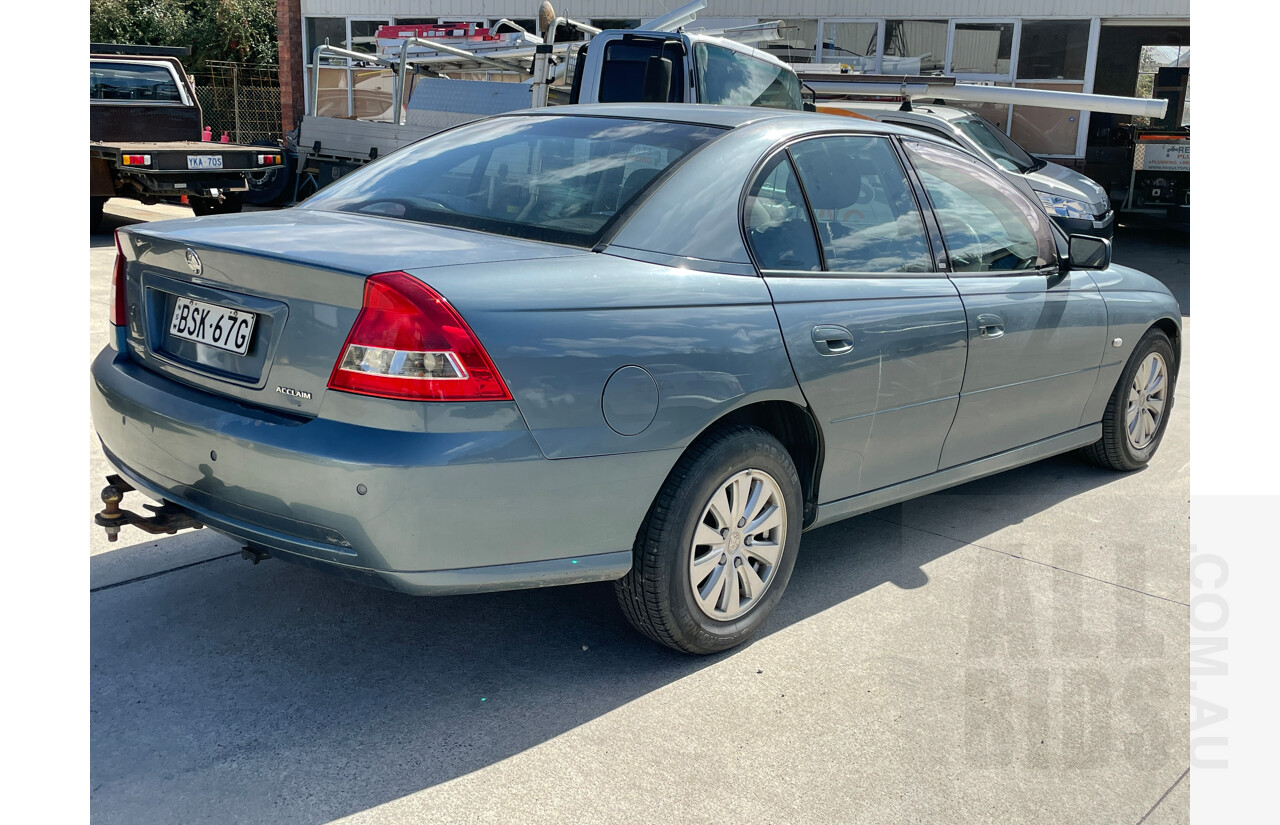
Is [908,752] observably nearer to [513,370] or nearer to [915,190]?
[513,370]

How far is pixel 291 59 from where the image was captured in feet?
70.3

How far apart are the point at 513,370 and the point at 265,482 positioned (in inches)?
26.7

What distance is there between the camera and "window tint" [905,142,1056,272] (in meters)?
4.14

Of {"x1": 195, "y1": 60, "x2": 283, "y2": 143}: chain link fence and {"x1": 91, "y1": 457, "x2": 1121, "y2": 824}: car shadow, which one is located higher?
{"x1": 195, "y1": 60, "x2": 283, "y2": 143}: chain link fence

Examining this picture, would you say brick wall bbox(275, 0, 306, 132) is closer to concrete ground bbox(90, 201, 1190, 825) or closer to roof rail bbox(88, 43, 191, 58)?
roof rail bbox(88, 43, 191, 58)

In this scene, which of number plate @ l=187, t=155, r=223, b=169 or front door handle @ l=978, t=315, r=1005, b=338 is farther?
number plate @ l=187, t=155, r=223, b=169

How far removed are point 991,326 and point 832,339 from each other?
36.4 inches

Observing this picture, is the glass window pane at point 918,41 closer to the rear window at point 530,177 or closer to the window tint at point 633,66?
the window tint at point 633,66

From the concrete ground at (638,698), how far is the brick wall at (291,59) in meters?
19.0

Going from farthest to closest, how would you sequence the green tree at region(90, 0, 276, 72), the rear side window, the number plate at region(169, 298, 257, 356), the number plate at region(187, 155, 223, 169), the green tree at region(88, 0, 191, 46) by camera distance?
the green tree at region(90, 0, 276, 72)
the green tree at region(88, 0, 191, 46)
the rear side window
the number plate at region(187, 155, 223, 169)
the number plate at region(169, 298, 257, 356)

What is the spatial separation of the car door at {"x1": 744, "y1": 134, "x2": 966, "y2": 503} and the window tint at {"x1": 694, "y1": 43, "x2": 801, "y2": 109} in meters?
5.69

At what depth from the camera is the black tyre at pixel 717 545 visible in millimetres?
3121

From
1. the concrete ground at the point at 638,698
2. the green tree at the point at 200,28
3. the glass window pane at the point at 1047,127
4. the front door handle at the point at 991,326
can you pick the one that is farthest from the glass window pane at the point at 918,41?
the green tree at the point at 200,28

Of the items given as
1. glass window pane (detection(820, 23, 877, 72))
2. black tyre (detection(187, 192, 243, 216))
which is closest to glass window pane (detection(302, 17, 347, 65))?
black tyre (detection(187, 192, 243, 216))
